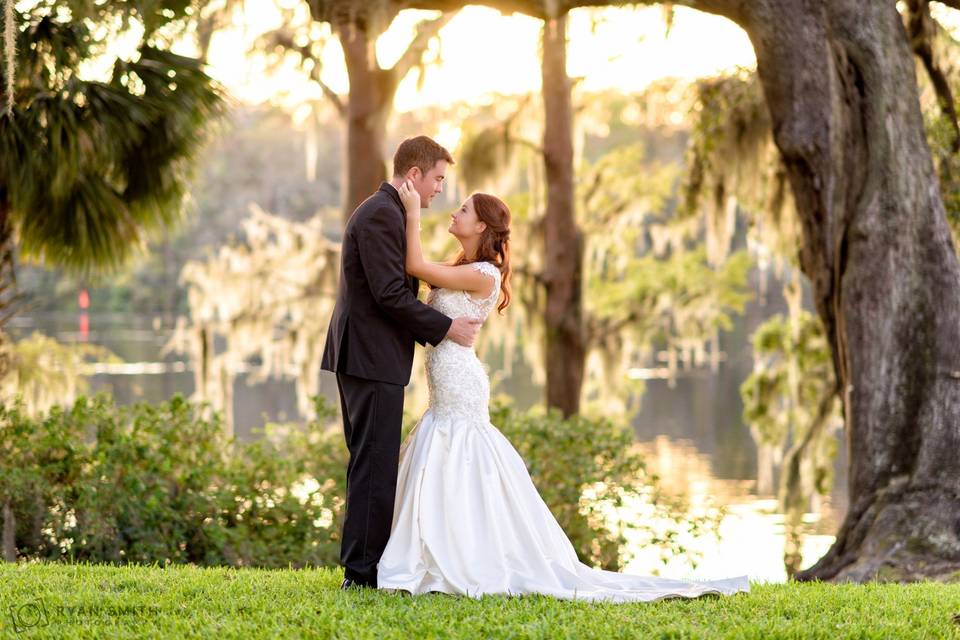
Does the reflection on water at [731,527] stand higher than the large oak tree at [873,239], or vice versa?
the large oak tree at [873,239]

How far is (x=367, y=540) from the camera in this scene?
5.18 meters

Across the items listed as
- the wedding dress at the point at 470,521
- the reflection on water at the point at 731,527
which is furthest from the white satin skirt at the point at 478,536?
the reflection on water at the point at 731,527

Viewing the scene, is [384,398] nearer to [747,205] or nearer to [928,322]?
[928,322]

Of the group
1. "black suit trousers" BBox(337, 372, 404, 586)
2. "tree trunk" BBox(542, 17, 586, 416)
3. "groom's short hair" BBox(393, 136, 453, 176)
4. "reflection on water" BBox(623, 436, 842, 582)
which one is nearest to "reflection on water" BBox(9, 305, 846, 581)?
"reflection on water" BBox(623, 436, 842, 582)

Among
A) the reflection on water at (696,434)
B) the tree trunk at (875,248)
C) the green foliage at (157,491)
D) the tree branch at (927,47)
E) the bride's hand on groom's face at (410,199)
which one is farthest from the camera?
the reflection on water at (696,434)

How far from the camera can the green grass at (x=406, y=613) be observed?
4414 millimetres

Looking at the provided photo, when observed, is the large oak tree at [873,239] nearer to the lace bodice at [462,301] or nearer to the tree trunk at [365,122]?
the lace bodice at [462,301]

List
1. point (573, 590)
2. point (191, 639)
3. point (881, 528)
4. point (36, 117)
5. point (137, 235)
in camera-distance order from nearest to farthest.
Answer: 1. point (191, 639)
2. point (573, 590)
3. point (881, 528)
4. point (36, 117)
5. point (137, 235)

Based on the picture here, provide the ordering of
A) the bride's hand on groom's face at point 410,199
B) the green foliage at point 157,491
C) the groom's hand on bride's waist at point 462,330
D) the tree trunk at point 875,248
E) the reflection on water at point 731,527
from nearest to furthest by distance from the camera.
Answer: the bride's hand on groom's face at point 410,199, the groom's hand on bride's waist at point 462,330, the tree trunk at point 875,248, the green foliage at point 157,491, the reflection on water at point 731,527

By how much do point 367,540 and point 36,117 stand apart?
5329 mm

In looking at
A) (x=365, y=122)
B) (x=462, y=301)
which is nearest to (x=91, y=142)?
(x=365, y=122)

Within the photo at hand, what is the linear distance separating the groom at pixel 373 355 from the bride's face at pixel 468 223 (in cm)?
34

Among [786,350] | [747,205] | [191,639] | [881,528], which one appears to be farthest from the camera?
[786,350]

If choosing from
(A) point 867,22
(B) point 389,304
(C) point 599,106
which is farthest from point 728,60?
(B) point 389,304
